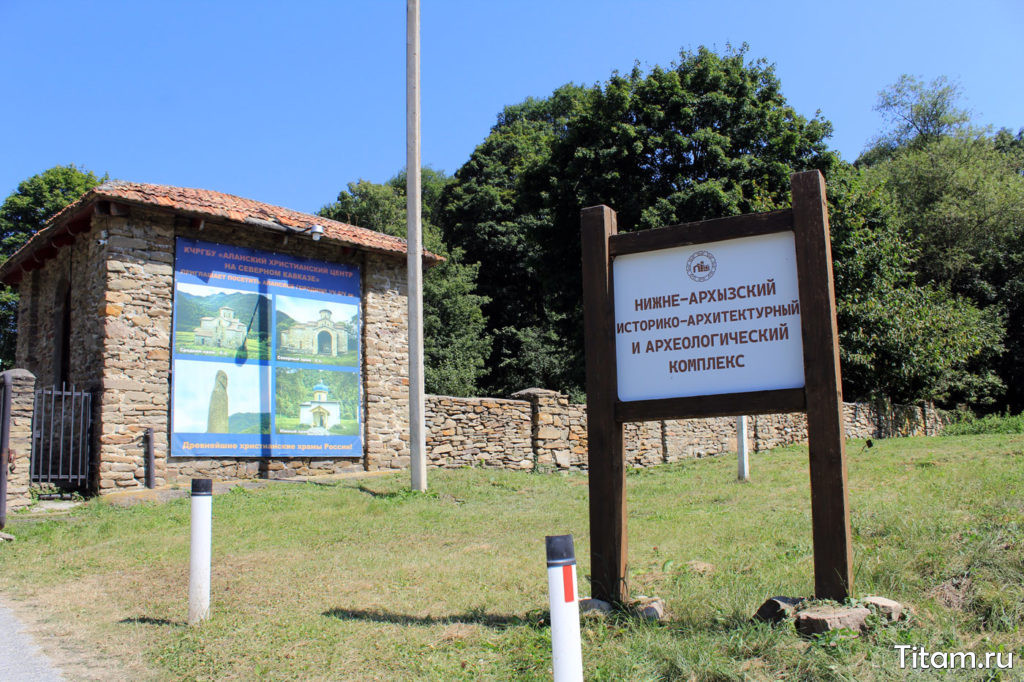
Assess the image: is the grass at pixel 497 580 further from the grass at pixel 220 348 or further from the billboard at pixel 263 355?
the grass at pixel 220 348

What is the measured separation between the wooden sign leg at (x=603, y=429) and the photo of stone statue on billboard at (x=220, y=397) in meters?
9.83

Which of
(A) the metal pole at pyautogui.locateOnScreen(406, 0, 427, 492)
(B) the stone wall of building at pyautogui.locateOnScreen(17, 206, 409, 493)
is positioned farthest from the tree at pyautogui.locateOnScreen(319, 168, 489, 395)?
(A) the metal pole at pyautogui.locateOnScreen(406, 0, 427, 492)

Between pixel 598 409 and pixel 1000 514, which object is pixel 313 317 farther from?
pixel 1000 514

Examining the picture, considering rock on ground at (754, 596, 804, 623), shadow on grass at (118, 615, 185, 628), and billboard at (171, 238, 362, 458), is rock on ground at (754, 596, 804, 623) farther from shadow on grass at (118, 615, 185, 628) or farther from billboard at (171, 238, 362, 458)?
billboard at (171, 238, 362, 458)

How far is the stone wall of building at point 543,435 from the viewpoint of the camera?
16438mm

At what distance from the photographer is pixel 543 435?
17.6m

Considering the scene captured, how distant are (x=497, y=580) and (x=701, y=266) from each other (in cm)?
314

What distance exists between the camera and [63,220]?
1412 cm

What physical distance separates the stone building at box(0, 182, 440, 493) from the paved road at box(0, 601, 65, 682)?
7631 millimetres

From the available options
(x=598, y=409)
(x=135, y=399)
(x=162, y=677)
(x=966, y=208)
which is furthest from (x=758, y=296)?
(x=966, y=208)

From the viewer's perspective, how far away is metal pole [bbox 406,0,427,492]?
13.3 metres

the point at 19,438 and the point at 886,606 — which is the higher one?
the point at 19,438

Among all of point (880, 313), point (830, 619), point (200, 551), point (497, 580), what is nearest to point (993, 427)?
point (880, 313)

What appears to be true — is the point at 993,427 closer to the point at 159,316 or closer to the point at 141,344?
the point at 159,316
